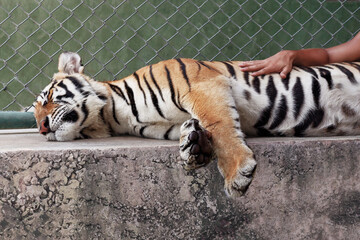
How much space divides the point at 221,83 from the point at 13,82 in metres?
2.11

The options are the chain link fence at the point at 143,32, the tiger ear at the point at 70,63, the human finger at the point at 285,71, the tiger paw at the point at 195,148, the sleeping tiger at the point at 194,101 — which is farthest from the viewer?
the chain link fence at the point at 143,32

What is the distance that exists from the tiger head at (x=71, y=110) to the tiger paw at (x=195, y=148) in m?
0.62

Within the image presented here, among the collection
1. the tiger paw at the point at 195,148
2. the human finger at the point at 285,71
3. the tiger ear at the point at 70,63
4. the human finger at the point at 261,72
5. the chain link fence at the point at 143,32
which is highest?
the tiger ear at the point at 70,63

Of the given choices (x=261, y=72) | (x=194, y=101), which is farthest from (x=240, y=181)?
(x=261, y=72)

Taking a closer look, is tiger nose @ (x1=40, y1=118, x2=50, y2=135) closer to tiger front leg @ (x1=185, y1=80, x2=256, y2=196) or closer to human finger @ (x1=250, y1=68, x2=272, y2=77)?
tiger front leg @ (x1=185, y1=80, x2=256, y2=196)

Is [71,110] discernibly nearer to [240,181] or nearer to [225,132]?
[225,132]

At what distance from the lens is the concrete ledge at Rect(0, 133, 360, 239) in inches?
50.9

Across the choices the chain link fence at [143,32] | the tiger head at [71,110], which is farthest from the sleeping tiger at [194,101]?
the chain link fence at [143,32]

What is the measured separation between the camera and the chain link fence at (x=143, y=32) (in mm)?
3256

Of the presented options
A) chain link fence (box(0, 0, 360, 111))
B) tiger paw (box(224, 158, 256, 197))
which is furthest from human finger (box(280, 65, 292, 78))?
chain link fence (box(0, 0, 360, 111))

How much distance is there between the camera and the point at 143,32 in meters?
3.38

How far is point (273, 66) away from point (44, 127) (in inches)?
38.8

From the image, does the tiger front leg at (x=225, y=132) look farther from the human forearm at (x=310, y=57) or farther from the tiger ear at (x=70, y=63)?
the tiger ear at (x=70, y=63)

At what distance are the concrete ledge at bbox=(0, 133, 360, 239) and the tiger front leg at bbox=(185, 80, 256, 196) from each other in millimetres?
51
